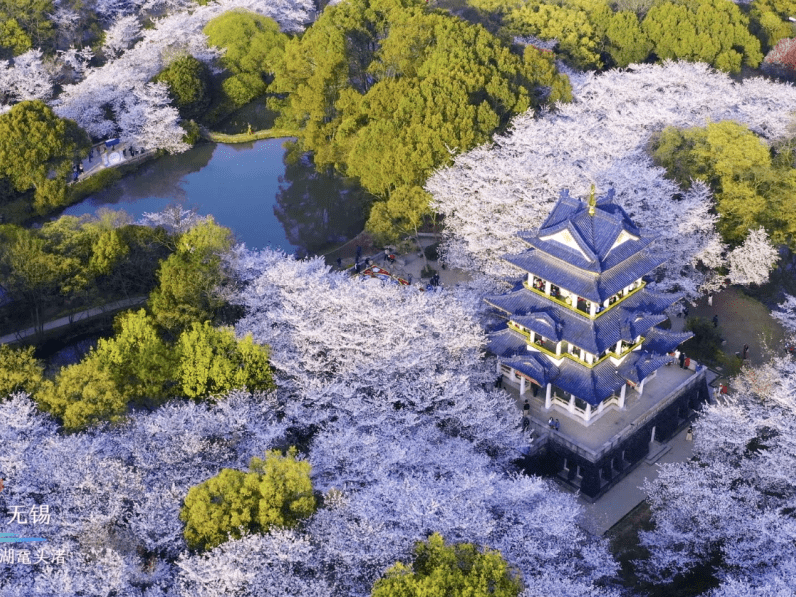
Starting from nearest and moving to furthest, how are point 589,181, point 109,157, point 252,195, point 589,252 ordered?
1. point 589,252
2. point 589,181
3. point 252,195
4. point 109,157

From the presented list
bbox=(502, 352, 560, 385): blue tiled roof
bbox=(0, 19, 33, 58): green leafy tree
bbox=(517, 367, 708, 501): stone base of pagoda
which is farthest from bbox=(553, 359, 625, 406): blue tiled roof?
bbox=(0, 19, 33, 58): green leafy tree

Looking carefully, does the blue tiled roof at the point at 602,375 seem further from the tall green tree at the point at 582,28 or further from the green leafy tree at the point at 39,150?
the tall green tree at the point at 582,28

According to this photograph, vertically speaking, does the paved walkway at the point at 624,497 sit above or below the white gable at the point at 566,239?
below

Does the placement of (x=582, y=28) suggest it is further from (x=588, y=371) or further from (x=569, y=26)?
(x=588, y=371)

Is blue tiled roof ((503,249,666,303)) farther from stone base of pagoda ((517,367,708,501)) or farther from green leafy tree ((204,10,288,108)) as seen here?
green leafy tree ((204,10,288,108))

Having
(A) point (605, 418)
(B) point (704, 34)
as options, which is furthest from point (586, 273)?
(B) point (704, 34)

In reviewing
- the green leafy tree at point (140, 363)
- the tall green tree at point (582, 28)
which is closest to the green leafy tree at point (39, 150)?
the green leafy tree at point (140, 363)

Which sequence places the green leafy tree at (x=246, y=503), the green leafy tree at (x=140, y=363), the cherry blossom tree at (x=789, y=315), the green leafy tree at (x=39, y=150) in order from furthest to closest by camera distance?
the green leafy tree at (x=39, y=150) < the cherry blossom tree at (x=789, y=315) < the green leafy tree at (x=140, y=363) < the green leafy tree at (x=246, y=503)
